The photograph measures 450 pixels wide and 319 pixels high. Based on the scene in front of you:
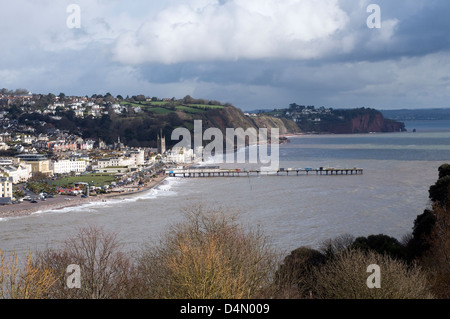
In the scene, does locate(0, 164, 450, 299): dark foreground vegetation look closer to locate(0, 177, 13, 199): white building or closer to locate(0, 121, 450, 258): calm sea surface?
locate(0, 121, 450, 258): calm sea surface

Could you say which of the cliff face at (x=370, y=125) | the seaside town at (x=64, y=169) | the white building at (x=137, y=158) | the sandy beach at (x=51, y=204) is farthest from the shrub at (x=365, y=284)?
the cliff face at (x=370, y=125)

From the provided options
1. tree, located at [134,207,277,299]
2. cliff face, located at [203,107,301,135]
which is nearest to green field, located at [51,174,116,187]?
tree, located at [134,207,277,299]

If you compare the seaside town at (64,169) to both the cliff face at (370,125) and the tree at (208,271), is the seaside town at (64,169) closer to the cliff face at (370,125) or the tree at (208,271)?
the tree at (208,271)

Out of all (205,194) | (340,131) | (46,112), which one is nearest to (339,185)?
(205,194)

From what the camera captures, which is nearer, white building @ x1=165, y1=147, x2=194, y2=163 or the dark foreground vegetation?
the dark foreground vegetation

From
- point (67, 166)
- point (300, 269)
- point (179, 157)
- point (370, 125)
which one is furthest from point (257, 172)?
point (370, 125)
